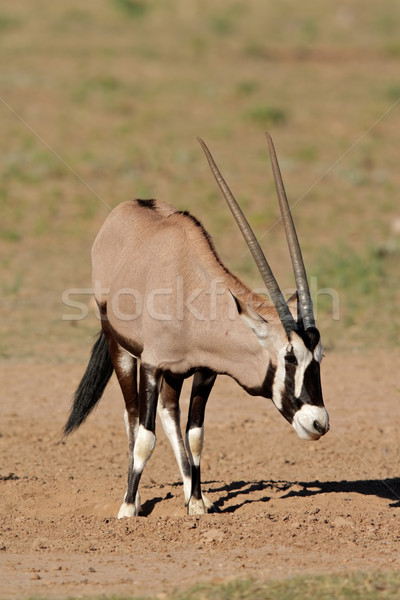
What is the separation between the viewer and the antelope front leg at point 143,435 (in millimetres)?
5309

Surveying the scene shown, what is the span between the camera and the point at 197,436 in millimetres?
5613

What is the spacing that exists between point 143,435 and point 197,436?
14.2 inches

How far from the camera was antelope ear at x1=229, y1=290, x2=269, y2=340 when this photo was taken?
4812 mm

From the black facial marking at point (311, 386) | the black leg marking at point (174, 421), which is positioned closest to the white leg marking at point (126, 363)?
the black leg marking at point (174, 421)

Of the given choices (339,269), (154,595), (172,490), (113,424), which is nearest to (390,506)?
(172,490)

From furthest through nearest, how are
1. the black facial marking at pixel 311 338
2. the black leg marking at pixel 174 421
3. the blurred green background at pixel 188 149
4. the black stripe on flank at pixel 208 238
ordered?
the blurred green background at pixel 188 149 → the black leg marking at pixel 174 421 → the black stripe on flank at pixel 208 238 → the black facial marking at pixel 311 338

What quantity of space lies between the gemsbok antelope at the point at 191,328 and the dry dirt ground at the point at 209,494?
1.45 ft

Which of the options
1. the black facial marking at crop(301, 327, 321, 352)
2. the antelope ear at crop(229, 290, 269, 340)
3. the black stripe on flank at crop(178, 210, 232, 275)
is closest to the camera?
the black facial marking at crop(301, 327, 321, 352)

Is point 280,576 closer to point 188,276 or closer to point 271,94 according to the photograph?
point 188,276

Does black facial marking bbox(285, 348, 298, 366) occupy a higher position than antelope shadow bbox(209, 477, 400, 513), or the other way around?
black facial marking bbox(285, 348, 298, 366)

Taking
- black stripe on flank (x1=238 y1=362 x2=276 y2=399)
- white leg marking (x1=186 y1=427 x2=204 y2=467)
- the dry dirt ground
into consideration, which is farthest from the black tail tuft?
black stripe on flank (x1=238 y1=362 x2=276 y2=399)

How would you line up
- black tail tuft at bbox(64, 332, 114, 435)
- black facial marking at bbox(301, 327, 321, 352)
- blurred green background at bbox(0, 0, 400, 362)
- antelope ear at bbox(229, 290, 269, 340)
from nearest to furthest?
black facial marking at bbox(301, 327, 321, 352) < antelope ear at bbox(229, 290, 269, 340) < black tail tuft at bbox(64, 332, 114, 435) < blurred green background at bbox(0, 0, 400, 362)

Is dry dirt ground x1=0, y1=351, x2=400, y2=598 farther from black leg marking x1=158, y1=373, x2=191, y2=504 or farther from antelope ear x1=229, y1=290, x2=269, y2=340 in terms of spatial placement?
antelope ear x1=229, y1=290, x2=269, y2=340

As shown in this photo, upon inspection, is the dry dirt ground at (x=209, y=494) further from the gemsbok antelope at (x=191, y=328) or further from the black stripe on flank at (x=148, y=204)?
the black stripe on flank at (x=148, y=204)
